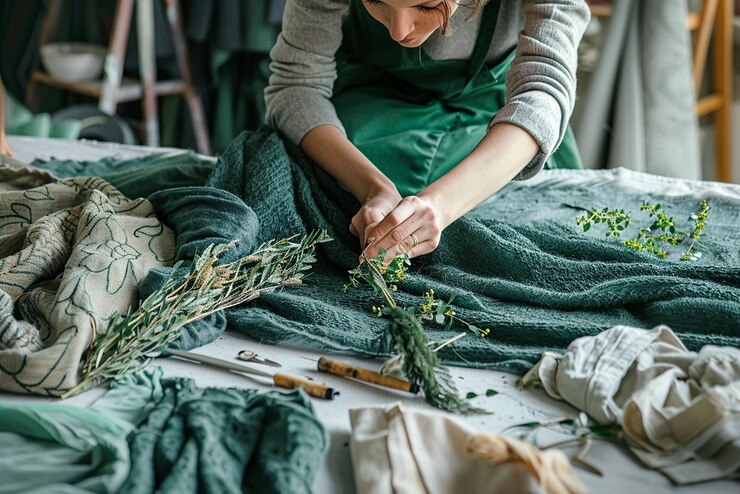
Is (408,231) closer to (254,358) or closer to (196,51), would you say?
(254,358)

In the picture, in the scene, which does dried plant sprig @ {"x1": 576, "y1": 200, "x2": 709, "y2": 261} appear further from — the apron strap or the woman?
the apron strap

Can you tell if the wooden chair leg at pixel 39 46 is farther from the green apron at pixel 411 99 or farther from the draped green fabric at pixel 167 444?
the draped green fabric at pixel 167 444

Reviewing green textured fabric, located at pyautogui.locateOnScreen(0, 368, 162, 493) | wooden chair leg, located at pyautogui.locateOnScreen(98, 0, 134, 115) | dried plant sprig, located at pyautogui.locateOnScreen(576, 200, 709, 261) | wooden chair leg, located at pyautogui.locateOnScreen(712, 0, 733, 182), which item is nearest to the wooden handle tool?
green textured fabric, located at pyautogui.locateOnScreen(0, 368, 162, 493)

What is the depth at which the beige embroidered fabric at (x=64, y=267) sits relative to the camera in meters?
1.00

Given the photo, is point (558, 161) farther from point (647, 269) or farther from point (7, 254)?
point (7, 254)

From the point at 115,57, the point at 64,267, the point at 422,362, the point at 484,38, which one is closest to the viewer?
the point at 422,362

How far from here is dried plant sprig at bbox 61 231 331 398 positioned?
1.03m

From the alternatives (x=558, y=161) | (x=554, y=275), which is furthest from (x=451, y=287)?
(x=558, y=161)

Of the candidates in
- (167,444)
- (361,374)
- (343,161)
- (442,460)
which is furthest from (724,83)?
(167,444)

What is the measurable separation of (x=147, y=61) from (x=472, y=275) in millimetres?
2055

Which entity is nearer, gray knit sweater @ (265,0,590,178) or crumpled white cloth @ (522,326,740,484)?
crumpled white cloth @ (522,326,740,484)

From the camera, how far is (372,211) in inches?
53.0

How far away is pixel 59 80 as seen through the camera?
10.1 feet

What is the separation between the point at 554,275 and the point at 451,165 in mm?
418
